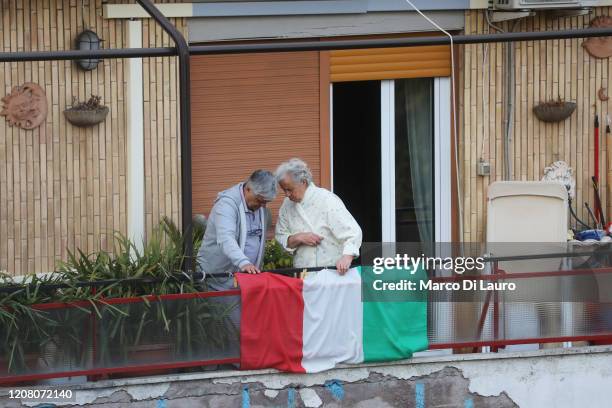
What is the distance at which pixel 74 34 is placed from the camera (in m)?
10.8

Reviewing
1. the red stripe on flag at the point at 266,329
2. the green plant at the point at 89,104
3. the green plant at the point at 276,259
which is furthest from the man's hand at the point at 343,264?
the green plant at the point at 89,104

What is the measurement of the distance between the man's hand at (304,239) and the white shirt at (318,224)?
55 millimetres

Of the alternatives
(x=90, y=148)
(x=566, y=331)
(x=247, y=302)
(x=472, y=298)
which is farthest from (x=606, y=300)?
(x=90, y=148)

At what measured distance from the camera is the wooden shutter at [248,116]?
1128cm

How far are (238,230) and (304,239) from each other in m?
0.52

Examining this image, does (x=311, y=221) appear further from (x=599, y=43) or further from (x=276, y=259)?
(x=599, y=43)

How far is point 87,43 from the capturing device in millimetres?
10766

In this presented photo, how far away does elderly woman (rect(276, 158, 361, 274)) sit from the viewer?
A: 9266 mm

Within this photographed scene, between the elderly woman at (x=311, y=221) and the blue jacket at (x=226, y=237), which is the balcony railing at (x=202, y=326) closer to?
the blue jacket at (x=226, y=237)

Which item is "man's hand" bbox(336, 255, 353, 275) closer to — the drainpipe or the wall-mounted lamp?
the drainpipe

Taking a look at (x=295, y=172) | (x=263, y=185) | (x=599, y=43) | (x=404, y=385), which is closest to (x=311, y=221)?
(x=295, y=172)

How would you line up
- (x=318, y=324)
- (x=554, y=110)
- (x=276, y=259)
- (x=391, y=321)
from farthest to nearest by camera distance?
(x=554, y=110)
(x=276, y=259)
(x=391, y=321)
(x=318, y=324)

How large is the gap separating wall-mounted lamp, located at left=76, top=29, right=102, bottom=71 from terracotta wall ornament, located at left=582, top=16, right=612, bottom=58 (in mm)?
4555

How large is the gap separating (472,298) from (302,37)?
3.22m
